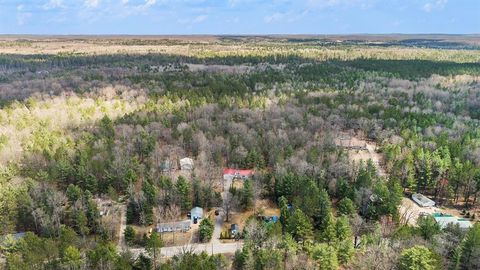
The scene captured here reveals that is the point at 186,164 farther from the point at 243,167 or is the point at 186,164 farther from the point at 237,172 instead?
the point at 243,167

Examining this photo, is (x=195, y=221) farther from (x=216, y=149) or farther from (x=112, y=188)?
(x=216, y=149)

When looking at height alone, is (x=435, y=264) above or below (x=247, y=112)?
below

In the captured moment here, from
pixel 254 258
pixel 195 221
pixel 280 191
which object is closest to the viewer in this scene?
pixel 254 258

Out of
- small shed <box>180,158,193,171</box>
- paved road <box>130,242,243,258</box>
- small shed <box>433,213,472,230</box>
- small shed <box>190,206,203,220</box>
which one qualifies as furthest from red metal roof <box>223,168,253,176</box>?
small shed <box>433,213,472,230</box>

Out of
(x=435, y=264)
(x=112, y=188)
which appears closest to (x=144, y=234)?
(x=112, y=188)

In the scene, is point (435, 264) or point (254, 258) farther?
point (254, 258)

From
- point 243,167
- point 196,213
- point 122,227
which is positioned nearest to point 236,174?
point 243,167

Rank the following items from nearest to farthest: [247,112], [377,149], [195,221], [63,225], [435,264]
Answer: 1. [435,264]
2. [63,225]
3. [195,221]
4. [377,149]
5. [247,112]
